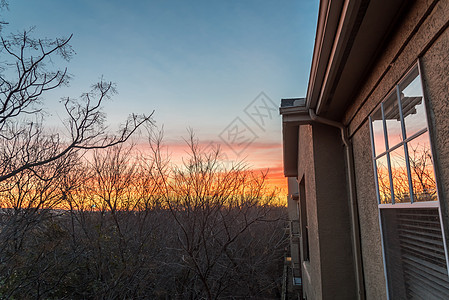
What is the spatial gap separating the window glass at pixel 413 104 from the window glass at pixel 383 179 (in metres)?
0.50

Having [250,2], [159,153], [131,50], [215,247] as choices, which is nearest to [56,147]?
[159,153]

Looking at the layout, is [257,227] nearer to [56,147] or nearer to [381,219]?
[56,147]

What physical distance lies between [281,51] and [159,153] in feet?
16.0

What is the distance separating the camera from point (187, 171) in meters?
8.14

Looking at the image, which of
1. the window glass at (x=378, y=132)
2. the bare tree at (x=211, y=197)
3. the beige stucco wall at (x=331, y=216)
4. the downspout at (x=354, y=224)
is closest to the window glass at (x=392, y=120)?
the window glass at (x=378, y=132)

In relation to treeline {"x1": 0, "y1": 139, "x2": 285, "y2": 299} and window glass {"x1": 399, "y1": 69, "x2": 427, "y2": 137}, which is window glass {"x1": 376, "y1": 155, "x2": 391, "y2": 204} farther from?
treeline {"x1": 0, "y1": 139, "x2": 285, "y2": 299}

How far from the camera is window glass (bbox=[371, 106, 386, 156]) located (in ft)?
7.22

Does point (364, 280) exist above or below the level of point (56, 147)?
below

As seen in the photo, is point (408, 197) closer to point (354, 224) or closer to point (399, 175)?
point (399, 175)

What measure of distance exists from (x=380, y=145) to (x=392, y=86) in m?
0.55

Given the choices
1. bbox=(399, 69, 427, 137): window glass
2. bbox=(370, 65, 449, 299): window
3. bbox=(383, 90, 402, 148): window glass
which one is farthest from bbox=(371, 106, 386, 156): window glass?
bbox=(399, 69, 427, 137): window glass

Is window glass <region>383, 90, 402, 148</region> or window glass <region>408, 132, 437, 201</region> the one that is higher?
window glass <region>383, 90, 402, 148</region>

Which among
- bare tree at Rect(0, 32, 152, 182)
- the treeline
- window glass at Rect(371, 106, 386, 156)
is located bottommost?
the treeline

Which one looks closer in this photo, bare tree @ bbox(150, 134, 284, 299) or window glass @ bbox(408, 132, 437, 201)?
window glass @ bbox(408, 132, 437, 201)
